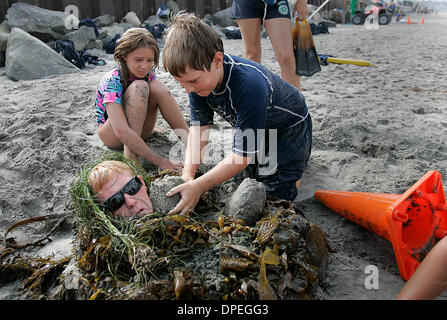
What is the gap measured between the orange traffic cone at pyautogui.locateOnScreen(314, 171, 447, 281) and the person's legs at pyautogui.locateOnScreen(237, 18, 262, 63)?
173 centimetres

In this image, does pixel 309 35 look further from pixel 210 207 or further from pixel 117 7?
pixel 117 7

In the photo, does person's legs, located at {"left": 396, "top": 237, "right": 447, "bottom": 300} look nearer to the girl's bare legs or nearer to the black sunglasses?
the black sunglasses

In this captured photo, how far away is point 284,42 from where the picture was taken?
2.88 m

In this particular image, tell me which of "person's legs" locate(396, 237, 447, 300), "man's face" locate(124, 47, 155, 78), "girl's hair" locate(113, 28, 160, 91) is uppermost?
"girl's hair" locate(113, 28, 160, 91)

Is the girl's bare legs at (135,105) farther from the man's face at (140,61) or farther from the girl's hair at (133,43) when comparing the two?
the girl's hair at (133,43)

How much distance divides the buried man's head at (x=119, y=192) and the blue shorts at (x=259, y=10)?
1.80 meters

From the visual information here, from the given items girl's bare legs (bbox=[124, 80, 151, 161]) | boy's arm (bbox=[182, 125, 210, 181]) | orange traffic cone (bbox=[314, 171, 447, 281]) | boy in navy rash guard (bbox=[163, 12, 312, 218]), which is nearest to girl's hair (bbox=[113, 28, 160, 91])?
girl's bare legs (bbox=[124, 80, 151, 161])

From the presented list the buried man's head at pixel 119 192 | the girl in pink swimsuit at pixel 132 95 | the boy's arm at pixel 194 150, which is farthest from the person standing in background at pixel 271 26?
the buried man's head at pixel 119 192

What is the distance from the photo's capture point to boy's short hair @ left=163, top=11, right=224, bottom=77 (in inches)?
63.1

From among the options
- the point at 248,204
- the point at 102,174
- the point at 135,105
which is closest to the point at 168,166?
the point at 135,105

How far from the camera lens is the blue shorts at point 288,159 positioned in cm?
221

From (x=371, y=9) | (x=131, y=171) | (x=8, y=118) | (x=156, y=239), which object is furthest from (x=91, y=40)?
(x=371, y=9)

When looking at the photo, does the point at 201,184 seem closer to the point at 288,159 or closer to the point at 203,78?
the point at 203,78
